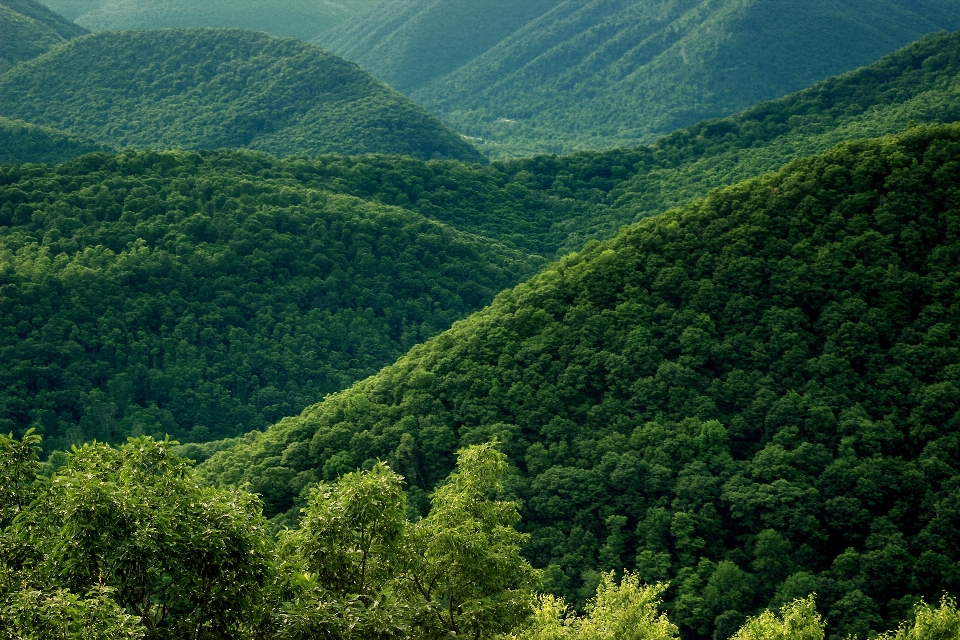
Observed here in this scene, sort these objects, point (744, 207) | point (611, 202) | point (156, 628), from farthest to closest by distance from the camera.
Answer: point (611, 202) → point (744, 207) → point (156, 628)

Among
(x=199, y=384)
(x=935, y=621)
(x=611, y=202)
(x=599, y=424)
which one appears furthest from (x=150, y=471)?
(x=611, y=202)

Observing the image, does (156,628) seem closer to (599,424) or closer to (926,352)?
(599,424)

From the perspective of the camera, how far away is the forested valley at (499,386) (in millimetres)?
18891

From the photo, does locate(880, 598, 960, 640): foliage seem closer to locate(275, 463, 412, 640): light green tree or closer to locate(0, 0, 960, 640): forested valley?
locate(0, 0, 960, 640): forested valley

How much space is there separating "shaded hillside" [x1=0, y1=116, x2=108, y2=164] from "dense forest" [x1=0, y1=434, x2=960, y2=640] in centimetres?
14122

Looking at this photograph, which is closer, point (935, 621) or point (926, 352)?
point (935, 621)

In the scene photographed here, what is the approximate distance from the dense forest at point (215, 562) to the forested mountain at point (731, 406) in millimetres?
28266

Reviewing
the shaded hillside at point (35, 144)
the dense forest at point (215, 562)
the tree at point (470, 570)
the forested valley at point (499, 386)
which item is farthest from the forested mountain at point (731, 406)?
the shaded hillside at point (35, 144)

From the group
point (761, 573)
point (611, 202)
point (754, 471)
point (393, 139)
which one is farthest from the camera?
point (393, 139)

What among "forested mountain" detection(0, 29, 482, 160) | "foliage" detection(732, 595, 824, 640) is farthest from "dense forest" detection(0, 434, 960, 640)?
"forested mountain" detection(0, 29, 482, 160)

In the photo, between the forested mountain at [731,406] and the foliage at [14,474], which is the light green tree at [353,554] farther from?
the forested mountain at [731,406]

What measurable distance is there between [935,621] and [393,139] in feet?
543

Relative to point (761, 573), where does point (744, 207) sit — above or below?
above

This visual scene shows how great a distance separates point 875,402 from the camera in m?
52.2
